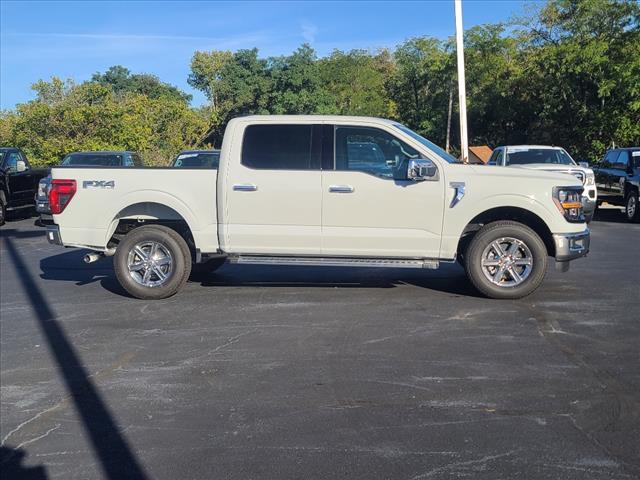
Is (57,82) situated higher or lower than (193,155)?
higher

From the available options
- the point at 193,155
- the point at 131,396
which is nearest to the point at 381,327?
the point at 131,396

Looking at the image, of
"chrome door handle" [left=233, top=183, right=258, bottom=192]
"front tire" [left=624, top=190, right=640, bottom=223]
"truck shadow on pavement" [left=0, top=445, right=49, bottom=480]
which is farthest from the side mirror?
"front tire" [left=624, top=190, right=640, bottom=223]

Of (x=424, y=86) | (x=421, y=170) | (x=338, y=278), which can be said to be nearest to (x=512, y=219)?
→ (x=421, y=170)

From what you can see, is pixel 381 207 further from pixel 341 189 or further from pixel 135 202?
pixel 135 202

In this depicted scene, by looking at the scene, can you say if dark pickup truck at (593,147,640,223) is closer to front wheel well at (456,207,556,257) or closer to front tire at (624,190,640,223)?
front tire at (624,190,640,223)

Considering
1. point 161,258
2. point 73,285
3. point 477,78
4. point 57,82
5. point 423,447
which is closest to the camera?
point 423,447

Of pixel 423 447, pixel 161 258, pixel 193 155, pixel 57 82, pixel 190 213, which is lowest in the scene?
pixel 423 447

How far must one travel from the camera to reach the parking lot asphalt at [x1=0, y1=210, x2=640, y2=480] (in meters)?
4.04

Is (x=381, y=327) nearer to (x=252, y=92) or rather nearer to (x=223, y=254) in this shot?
(x=223, y=254)

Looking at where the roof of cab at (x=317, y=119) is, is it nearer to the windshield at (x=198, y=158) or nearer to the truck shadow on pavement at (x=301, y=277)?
the truck shadow on pavement at (x=301, y=277)

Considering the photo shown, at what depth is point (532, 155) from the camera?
1761 cm

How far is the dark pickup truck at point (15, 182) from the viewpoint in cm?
1811

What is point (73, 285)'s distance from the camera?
9.45 m

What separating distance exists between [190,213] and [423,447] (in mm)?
4836
